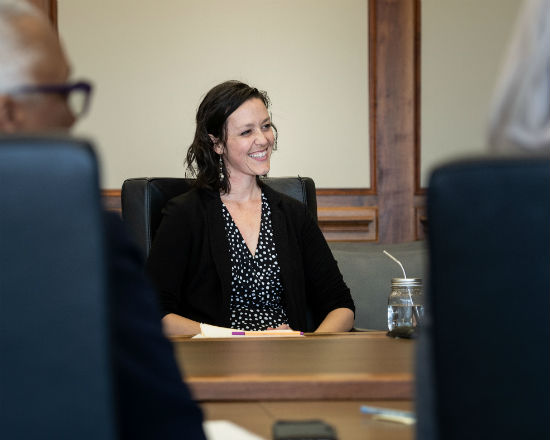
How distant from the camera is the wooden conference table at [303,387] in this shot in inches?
45.7

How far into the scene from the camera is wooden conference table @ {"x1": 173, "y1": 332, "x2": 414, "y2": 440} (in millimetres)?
1161

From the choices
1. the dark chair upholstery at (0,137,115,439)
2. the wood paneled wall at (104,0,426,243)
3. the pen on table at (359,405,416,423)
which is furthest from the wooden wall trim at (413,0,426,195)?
the dark chair upholstery at (0,137,115,439)

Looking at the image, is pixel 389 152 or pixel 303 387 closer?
pixel 303 387

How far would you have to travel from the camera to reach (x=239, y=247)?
295 cm

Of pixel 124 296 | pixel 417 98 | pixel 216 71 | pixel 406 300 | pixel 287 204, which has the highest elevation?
pixel 216 71

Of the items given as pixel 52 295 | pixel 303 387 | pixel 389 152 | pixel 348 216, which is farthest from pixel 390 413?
pixel 389 152

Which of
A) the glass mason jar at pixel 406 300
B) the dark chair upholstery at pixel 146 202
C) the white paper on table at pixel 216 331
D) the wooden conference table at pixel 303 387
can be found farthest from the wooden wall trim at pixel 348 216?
the wooden conference table at pixel 303 387

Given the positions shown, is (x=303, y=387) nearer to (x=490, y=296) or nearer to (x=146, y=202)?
(x=490, y=296)

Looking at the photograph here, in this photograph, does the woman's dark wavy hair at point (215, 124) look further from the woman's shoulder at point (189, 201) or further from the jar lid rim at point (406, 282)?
the jar lid rim at point (406, 282)

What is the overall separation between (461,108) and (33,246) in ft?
13.2

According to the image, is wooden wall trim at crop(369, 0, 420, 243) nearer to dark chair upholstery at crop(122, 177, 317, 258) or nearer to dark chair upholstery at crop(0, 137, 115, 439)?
dark chair upholstery at crop(122, 177, 317, 258)

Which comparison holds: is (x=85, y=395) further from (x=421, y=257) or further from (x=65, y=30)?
(x=65, y=30)

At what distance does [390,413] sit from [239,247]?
182cm

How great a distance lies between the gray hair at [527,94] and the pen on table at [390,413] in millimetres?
499
